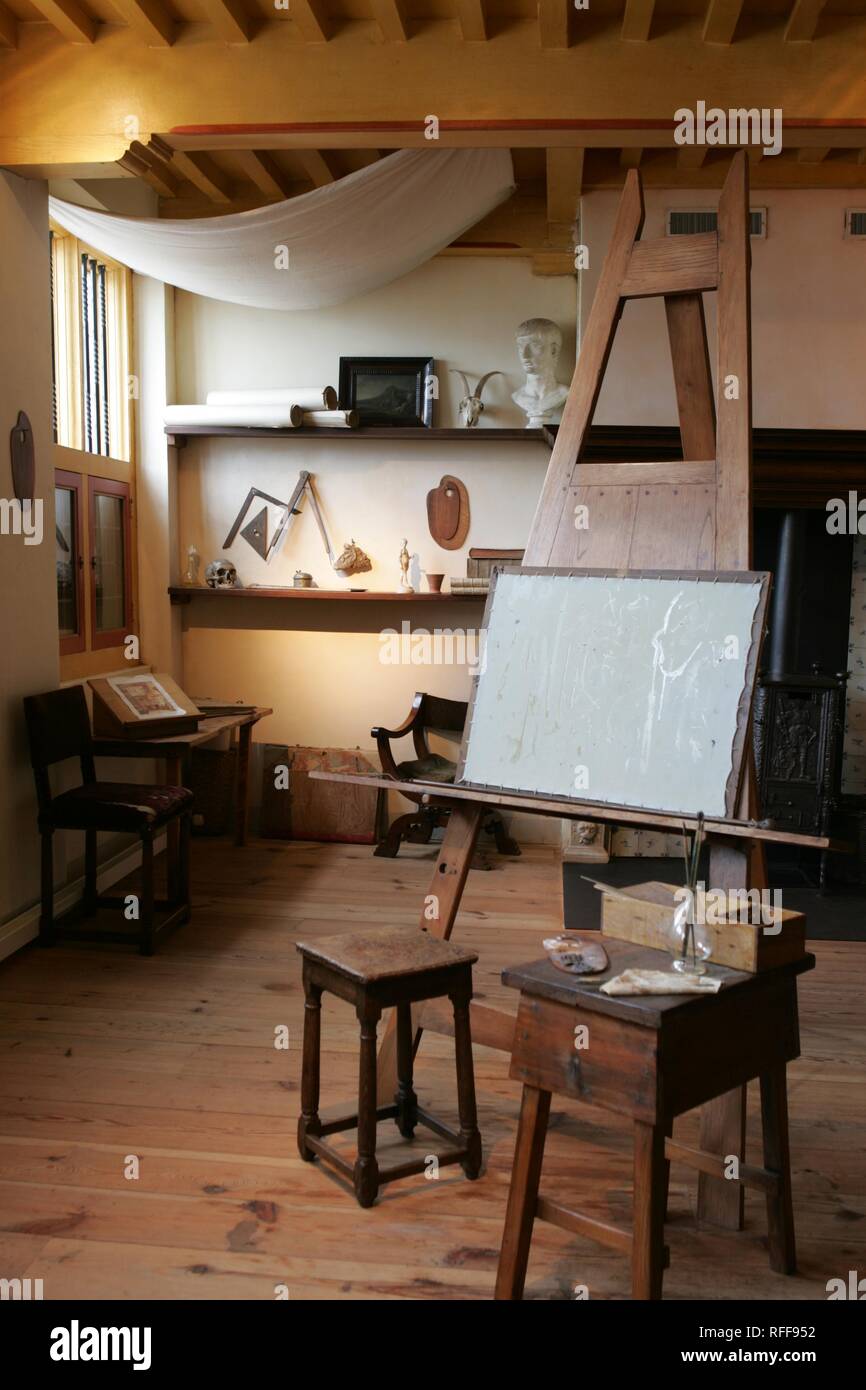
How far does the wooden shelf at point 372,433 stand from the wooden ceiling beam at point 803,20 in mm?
2227

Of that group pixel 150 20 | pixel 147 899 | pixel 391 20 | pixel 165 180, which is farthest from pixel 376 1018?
pixel 165 180

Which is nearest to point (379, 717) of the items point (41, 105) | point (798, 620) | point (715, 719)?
point (798, 620)

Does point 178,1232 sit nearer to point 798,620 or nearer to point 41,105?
point 41,105

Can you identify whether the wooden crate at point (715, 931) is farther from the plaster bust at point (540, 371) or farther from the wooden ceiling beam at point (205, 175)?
the wooden ceiling beam at point (205, 175)

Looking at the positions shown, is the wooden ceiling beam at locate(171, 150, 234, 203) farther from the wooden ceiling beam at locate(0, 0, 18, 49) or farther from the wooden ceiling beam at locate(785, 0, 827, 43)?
the wooden ceiling beam at locate(785, 0, 827, 43)

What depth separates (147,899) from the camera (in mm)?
4129

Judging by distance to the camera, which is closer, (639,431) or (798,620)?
(639,431)

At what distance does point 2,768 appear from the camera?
13.6 ft

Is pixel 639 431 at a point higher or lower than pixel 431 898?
higher

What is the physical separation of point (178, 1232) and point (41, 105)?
3467 millimetres

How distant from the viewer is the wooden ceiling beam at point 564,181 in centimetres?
478

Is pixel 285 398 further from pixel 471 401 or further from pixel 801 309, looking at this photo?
pixel 801 309

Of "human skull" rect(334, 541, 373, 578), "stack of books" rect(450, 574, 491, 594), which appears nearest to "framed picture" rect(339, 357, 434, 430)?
"human skull" rect(334, 541, 373, 578)
